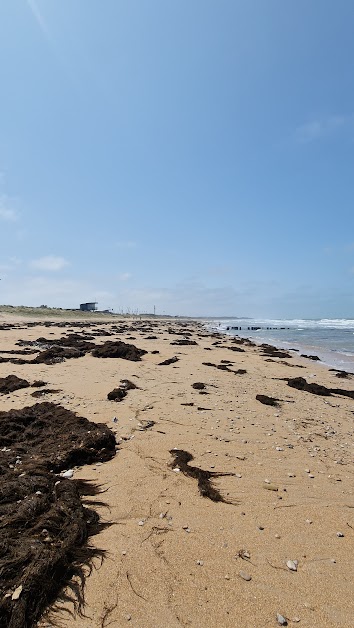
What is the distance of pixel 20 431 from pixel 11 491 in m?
2.40

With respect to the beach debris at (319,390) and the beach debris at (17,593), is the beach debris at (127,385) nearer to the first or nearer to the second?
the beach debris at (319,390)

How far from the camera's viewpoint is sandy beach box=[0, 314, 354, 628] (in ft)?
9.20

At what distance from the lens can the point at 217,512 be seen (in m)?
4.11

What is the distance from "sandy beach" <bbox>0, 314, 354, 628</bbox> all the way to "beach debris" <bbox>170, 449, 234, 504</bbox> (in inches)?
0.9

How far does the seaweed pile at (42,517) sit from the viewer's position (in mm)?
2717

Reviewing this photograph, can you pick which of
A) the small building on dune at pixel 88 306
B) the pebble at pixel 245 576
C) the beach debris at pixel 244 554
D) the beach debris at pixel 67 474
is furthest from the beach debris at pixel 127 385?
the small building on dune at pixel 88 306

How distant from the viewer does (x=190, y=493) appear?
4500 mm

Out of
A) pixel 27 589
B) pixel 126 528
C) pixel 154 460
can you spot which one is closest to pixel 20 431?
pixel 154 460

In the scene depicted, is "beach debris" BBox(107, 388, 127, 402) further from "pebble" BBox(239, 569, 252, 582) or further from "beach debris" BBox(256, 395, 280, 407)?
"pebble" BBox(239, 569, 252, 582)

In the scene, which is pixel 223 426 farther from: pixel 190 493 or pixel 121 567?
pixel 121 567

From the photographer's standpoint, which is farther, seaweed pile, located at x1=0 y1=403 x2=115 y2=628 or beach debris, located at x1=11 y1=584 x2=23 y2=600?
seaweed pile, located at x1=0 y1=403 x2=115 y2=628

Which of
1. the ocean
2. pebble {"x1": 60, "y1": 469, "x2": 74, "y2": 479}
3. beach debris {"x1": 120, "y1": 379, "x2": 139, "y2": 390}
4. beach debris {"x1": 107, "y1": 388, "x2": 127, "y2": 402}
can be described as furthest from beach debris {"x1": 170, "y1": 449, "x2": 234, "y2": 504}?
the ocean

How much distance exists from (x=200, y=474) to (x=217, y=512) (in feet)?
2.79

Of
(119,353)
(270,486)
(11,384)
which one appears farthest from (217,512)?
(119,353)
